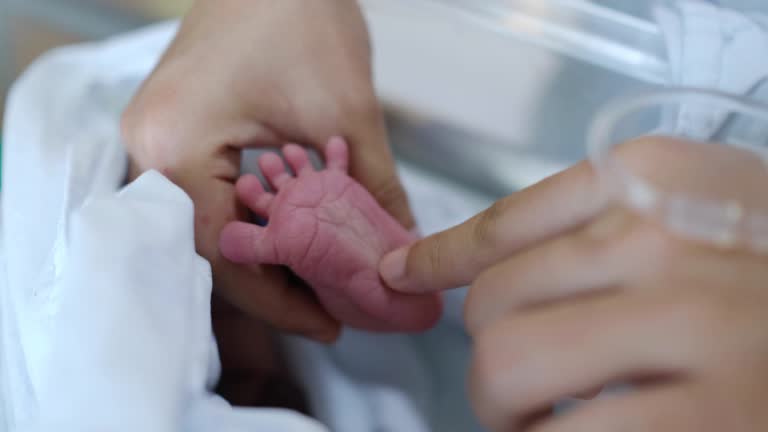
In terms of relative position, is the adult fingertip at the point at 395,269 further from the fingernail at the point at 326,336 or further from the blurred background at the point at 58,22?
the blurred background at the point at 58,22

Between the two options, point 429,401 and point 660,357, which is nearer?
point 660,357

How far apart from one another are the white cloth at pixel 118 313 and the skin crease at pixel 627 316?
0.40ft

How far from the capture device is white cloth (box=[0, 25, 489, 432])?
0.31 m

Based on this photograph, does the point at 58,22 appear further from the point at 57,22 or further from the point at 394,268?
the point at 394,268

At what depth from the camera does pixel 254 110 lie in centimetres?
46

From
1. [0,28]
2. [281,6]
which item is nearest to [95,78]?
[281,6]

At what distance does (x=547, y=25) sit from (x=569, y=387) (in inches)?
15.4

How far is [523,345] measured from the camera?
27 centimetres

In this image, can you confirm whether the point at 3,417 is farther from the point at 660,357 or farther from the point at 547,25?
the point at 547,25

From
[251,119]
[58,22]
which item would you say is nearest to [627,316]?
[251,119]

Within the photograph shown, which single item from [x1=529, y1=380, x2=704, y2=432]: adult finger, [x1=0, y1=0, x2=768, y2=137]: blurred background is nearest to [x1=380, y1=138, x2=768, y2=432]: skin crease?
[x1=529, y1=380, x2=704, y2=432]: adult finger

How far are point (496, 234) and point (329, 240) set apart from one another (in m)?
0.10

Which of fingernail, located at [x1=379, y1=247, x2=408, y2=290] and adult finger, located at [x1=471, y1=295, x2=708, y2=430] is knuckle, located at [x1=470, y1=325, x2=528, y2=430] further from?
fingernail, located at [x1=379, y1=247, x2=408, y2=290]

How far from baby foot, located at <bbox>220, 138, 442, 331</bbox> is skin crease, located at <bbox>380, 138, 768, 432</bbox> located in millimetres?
105
